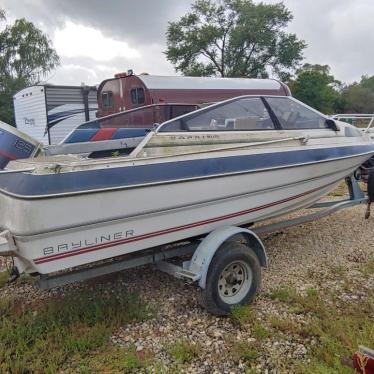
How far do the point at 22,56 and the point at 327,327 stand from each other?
3087cm

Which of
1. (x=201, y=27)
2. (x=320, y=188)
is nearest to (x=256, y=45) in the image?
(x=201, y=27)

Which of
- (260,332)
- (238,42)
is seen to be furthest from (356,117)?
(238,42)

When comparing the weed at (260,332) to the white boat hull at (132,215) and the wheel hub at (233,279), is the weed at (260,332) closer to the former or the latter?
the wheel hub at (233,279)

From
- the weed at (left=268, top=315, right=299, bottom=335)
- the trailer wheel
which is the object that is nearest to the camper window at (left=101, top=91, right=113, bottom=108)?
the trailer wheel

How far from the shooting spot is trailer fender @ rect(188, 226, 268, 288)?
332cm

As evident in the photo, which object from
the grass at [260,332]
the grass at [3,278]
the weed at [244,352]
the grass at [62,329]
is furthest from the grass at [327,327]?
the grass at [3,278]

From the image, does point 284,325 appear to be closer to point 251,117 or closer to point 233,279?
point 233,279

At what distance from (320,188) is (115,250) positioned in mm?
2602

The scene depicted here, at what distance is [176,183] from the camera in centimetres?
325

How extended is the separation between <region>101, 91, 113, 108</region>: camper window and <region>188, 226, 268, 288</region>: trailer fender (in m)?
7.45

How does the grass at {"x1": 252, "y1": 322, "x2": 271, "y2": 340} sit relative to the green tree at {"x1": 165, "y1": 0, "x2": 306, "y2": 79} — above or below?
below

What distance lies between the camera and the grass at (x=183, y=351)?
9.48 feet

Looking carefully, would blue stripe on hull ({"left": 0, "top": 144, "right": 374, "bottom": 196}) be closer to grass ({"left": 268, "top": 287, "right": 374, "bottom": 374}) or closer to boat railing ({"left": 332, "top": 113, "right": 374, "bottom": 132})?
grass ({"left": 268, "top": 287, "right": 374, "bottom": 374})

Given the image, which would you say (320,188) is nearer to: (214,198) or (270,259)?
(270,259)
